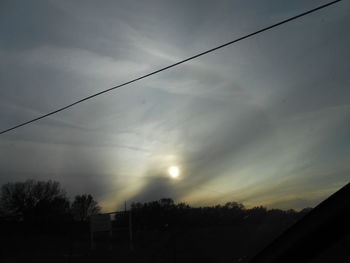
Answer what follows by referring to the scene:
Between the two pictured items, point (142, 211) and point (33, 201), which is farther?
point (33, 201)

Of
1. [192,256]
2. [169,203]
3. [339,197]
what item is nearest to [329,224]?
[339,197]

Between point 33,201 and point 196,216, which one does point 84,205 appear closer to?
point 33,201

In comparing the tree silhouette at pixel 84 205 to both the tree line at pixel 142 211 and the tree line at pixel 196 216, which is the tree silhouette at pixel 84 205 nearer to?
the tree line at pixel 142 211

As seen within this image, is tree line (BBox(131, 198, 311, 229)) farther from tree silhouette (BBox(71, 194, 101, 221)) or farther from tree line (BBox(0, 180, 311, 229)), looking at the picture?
tree silhouette (BBox(71, 194, 101, 221))

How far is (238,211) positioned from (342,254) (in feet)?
39.6

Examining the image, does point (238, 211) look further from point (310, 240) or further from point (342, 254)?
point (310, 240)

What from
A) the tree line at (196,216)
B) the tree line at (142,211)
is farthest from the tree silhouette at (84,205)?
the tree line at (196,216)

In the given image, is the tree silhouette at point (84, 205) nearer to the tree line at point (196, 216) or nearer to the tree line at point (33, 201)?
the tree line at point (33, 201)

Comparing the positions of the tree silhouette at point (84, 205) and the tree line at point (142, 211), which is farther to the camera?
the tree silhouette at point (84, 205)

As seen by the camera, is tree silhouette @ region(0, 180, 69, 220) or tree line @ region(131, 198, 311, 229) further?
tree silhouette @ region(0, 180, 69, 220)

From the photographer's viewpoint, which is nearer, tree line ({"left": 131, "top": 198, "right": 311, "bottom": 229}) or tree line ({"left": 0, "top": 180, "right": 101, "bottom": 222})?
tree line ({"left": 131, "top": 198, "right": 311, "bottom": 229})

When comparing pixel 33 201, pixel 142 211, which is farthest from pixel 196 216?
pixel 33 201

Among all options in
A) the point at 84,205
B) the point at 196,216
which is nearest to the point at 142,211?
the point at 196,216

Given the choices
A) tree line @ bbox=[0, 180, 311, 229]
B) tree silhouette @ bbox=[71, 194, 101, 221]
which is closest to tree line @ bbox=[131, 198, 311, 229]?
tree line @ bbox=[0, 180, 311, 229]
